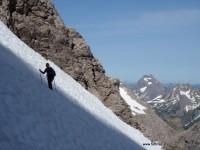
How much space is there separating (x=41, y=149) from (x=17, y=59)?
16358 millimetres

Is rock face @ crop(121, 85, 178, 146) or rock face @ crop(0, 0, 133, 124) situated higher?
rock face @ crop(0, 0, 133, 124)

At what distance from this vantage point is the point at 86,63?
55.2m

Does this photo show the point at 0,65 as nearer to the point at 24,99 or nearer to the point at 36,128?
the point at 24,99

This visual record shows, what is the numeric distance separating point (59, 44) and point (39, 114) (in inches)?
1174

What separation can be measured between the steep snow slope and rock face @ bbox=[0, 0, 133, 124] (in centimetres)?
697

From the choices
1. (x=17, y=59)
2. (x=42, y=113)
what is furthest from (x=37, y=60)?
(x=42, y=113)

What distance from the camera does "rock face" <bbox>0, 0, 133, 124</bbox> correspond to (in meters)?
48.0

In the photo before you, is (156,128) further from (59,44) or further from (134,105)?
(59,44)

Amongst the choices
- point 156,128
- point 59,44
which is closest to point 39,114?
point 59,44

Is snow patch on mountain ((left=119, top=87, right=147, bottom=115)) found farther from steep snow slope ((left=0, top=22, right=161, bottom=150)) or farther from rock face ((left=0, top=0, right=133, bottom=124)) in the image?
steep snow slope ((left=0, top=22, right=161, bottom=150))

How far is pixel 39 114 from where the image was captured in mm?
22281

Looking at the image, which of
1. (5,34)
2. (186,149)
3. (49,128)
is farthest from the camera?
(186,149)

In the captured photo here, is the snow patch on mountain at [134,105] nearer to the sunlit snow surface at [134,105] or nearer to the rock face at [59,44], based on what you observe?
the sunlit snow surface at [134,105]

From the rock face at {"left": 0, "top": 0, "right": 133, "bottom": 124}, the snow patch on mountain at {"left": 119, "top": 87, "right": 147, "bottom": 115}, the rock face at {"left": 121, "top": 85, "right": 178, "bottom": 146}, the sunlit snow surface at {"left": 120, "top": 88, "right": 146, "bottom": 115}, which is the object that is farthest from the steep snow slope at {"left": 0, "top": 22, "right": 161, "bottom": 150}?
the sunlit snow surface at {"left": 120, "top": 88, "right": 146, "bottom": 115}
